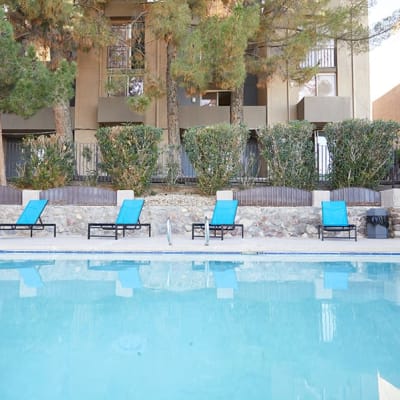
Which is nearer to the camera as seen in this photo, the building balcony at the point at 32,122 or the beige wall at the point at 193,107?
the building balcony at the point at 32,122

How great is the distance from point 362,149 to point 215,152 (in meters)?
4.32

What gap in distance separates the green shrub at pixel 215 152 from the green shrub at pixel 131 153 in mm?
1172

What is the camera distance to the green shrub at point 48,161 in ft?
44.3

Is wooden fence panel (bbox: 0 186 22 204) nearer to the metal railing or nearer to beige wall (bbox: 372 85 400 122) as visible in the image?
the metal railing

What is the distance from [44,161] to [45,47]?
17.5ft

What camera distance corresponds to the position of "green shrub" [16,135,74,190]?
13492 millimetres

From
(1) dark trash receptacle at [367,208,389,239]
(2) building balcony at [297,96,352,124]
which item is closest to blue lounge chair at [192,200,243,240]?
(1) dark trash receptacle at [367,208,389,239]

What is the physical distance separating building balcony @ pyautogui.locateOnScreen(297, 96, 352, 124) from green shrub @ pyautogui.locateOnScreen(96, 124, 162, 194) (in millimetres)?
7815

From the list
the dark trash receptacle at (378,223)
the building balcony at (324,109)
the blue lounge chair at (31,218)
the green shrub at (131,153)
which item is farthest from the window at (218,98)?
the blue lounge chair at (31,218)

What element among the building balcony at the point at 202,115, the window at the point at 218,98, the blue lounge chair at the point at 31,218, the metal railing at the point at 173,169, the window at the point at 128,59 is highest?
the window at the point at 128,59

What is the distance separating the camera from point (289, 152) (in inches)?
520

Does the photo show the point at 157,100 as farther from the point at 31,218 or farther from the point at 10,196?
the point at 31,218

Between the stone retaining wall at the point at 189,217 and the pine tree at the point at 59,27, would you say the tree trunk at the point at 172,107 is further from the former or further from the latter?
the stone retaining wall at the point at 189,217

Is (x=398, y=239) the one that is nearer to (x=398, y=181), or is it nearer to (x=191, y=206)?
(x=398, y=181)
